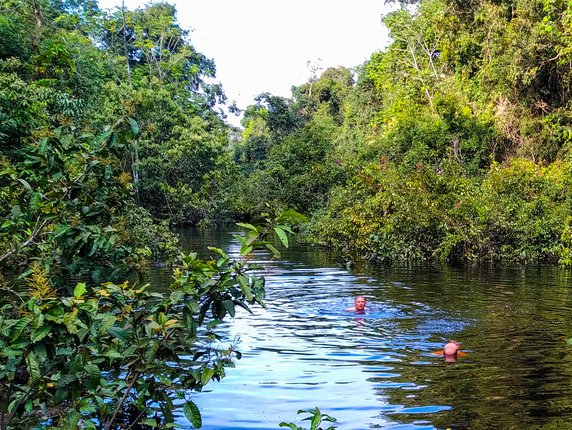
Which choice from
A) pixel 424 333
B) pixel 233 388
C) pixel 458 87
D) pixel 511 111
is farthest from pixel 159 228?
pixel 458 87

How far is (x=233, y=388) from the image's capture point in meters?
7.83

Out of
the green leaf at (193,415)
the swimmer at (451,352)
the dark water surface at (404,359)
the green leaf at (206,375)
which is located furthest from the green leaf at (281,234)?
the swimmer at (451,352)

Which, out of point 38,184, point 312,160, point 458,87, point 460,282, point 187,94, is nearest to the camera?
point 38,184

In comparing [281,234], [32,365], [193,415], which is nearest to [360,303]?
[193,415]

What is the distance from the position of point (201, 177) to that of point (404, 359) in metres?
34.3

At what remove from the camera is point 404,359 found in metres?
8.98

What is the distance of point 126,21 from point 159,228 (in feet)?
103

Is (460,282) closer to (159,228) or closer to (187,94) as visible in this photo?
(159,228)

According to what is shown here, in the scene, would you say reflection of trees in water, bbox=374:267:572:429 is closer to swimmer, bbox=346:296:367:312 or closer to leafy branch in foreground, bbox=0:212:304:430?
swimmer, bbox=346:296:367:312

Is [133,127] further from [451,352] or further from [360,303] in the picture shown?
[360,303]

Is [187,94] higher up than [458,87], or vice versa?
[187,94]

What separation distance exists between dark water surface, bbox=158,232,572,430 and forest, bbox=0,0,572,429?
95cm

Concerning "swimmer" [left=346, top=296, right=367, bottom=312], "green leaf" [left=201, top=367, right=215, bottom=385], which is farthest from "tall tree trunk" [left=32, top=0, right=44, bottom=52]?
"green leaf" [left=201, top=367, right=215, bottom=385]

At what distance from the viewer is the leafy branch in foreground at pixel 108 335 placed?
10.7ft
